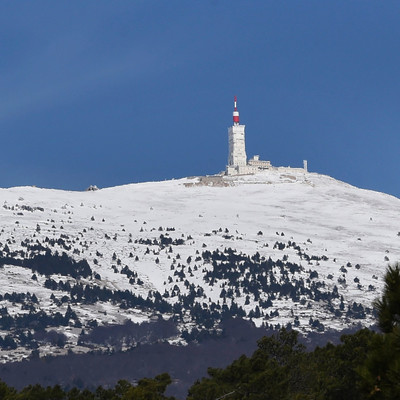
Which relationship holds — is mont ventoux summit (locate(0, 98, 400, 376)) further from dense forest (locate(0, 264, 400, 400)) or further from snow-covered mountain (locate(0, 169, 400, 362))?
dense forest (locate(0, 264, 400, 400))

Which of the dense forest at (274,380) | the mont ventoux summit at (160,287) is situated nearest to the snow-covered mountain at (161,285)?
the mont ventoux summit at (160,287)

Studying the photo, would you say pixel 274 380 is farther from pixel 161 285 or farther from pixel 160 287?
pixel 161 285

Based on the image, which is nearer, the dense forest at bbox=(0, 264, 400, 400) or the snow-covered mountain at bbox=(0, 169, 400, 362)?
the dense forest at bbox=(0, 264, 400, 400)

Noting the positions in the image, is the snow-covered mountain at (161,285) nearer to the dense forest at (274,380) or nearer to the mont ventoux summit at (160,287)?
the mont ventoux summit at (160,287)

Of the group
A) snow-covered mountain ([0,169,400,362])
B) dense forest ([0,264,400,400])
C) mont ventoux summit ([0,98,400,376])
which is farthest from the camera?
snow-covered mountain ([0,169,400,362])

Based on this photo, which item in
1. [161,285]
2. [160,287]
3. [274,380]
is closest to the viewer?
[274,380]

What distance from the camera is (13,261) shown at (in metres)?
174

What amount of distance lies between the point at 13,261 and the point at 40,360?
38.3m

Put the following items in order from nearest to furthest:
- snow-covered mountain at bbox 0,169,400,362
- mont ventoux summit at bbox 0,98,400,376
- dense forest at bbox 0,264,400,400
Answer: dense forest at bbox 0,264,400,400 → mont ventoux summit at bbox 0,98,400,376 → snow-covered mountain at bbox 0,169,400,362

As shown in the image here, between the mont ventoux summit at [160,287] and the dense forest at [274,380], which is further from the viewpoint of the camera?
the mont ventoux summit at [160,287]

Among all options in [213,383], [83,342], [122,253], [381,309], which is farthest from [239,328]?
[381,309]

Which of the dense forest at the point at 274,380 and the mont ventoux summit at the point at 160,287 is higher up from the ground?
the mont ventoux summit at the point at 160,287

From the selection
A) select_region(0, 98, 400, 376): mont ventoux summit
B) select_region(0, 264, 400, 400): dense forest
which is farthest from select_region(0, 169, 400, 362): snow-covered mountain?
select_region(0, 264, 400, 400): dense forest

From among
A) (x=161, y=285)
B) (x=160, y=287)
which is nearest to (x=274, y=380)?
(x=160, y=287)
